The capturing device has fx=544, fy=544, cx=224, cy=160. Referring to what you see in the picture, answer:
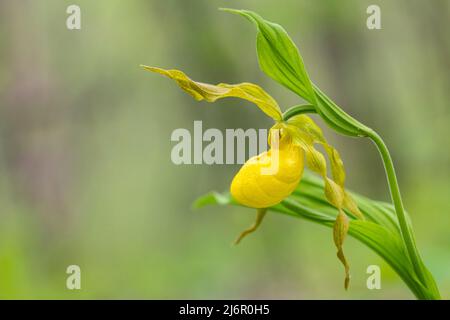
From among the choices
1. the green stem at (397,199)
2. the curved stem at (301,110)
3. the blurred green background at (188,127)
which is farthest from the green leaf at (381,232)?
the blurred green background at (188,127)

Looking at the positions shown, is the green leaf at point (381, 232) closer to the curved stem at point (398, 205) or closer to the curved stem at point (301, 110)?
the curved stem at point (398, 205)

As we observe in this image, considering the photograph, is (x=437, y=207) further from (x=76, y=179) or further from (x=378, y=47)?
(x=76, y=179)

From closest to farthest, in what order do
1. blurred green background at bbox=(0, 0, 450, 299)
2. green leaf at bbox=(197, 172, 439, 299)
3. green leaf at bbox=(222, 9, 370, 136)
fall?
green leaf at bbox=(222, 9, 370, 136), green leaf at bbox=(197, 172, 439, 299), blurred green background at bbox=(0, 0, 450, 299)

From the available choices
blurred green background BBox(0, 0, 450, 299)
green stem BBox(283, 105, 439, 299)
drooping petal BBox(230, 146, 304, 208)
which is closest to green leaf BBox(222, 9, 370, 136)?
green stem BBox(283, 105, 439, 299)

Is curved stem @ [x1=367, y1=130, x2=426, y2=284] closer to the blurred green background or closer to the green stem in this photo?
the green stem

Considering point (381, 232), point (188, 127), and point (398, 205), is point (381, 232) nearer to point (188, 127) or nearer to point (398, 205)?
point (398, 205)

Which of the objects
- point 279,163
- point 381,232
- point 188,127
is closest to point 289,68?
point 279,163
